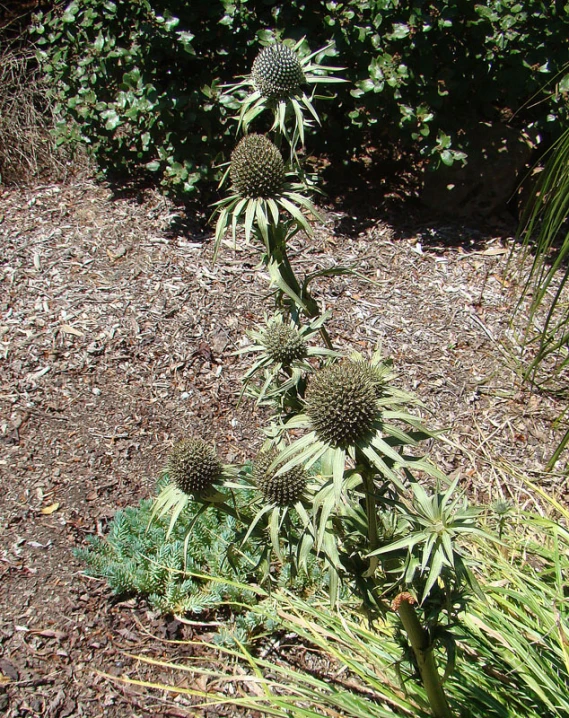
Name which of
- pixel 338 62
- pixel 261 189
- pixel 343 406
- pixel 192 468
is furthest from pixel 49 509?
pixel 338 62

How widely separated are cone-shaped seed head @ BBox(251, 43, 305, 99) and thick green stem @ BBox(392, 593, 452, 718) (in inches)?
69.7

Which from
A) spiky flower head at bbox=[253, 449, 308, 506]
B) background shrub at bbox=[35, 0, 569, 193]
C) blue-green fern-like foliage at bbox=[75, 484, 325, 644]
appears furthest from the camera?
background shrub at bbox=[35, 0, 569, 193]

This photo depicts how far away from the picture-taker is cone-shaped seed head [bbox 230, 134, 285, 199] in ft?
7.32

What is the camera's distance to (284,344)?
223 centimetres

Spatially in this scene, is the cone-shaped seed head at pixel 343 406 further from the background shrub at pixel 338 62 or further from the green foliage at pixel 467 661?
the background shrub at pixel 338 62

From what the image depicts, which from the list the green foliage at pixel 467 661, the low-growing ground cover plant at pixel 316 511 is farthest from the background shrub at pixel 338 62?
the green foliage at pixel 467 661

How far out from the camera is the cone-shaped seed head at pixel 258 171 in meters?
2.23

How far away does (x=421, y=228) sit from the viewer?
4859 millimetres

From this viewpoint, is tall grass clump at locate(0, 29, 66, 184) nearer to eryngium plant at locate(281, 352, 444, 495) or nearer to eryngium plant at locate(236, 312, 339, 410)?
eryngium plant at locate(236, 312, 339, 410)

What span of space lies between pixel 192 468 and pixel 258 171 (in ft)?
3.19

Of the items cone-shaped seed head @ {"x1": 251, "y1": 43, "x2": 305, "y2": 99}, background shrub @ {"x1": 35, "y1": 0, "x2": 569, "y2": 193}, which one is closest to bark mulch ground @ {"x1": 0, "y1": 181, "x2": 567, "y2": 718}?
background shrub @ {"x1": 35, "y1": 0, "x2": 569, "y2": 193}

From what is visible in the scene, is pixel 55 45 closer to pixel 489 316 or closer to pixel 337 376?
pixel 489 316

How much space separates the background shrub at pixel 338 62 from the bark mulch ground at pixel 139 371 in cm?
56

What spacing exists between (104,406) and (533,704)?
254 cm
